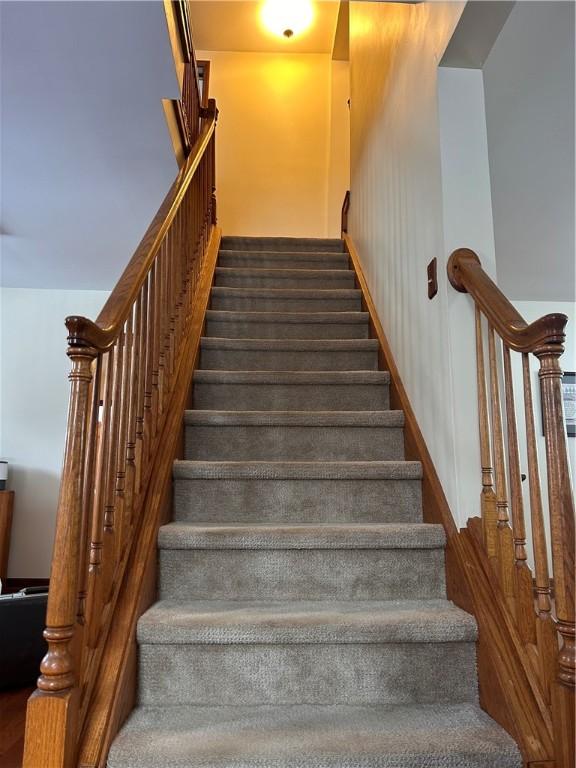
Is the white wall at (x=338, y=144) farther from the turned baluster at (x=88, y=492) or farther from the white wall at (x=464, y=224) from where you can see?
the turned baluster at (x=88, y=492)

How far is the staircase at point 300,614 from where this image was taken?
3.59ft

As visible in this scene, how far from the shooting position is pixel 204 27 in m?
5.42

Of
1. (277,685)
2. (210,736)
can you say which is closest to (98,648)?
(210,736)

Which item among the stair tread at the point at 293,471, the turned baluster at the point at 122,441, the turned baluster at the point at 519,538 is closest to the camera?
the turned baluster at the point at 519,538

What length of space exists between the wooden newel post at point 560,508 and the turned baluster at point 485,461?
282 mm

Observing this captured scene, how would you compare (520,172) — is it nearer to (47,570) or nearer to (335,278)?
(335,278)

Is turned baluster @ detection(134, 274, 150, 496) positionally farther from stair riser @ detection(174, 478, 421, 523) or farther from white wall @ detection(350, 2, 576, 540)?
white wall @ detection(350, 2, 576, 540)

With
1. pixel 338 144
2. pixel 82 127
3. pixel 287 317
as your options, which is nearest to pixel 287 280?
pixel 287 317

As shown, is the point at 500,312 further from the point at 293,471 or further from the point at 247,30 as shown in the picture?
the point at 247,30

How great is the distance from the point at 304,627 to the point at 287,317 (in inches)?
71.3

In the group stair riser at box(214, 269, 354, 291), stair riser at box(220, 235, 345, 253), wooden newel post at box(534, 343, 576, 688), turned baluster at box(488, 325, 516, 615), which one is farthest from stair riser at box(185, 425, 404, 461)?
stair riser at box(220, 235, 345, 253)

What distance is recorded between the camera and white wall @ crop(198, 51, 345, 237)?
550cm

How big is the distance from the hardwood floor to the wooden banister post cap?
6.66 feet

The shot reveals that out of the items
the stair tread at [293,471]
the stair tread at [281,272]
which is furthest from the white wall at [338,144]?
the stair tread at [293,471]
